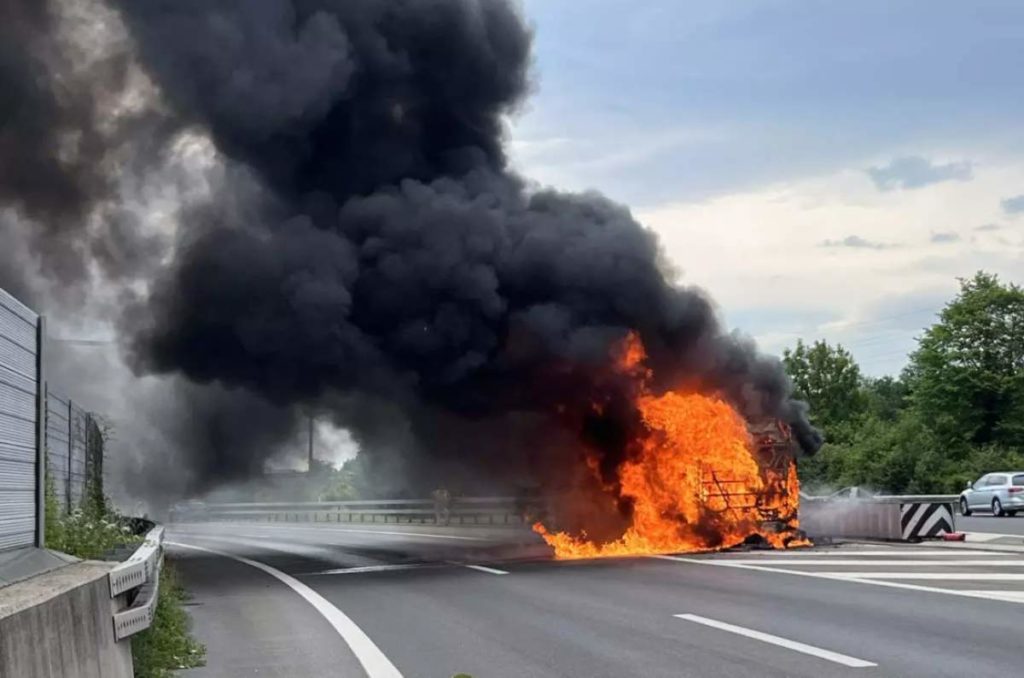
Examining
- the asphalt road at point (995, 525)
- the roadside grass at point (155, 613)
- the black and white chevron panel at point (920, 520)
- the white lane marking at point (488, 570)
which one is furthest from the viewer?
the asphalt road at point (995, 525)

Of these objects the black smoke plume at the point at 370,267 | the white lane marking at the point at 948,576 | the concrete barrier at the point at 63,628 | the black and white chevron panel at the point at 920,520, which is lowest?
the white lane marking at the point at 948,576

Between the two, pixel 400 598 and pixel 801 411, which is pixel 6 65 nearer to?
pixel 400 598

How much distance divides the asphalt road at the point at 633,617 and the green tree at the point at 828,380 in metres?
55.8

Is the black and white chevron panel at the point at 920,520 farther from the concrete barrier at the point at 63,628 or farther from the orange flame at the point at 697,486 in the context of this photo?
the concrete barrier at the point at 63,628

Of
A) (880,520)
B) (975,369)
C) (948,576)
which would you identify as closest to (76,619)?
(948,576)

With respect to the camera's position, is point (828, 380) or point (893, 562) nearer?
point (893, 562)

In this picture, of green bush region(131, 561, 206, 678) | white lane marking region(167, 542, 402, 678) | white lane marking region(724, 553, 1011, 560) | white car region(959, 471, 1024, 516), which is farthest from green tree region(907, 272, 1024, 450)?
green bush region(131, 561, 206, 678)

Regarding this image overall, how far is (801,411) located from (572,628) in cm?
1364

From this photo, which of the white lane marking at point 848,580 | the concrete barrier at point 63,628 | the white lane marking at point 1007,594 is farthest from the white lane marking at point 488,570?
the concrete barrier at point 63,628

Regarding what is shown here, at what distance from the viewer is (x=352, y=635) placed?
9758mm

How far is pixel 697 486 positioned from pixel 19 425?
535 inches

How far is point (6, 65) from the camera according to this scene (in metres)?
19.0

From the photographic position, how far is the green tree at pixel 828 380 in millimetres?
71250

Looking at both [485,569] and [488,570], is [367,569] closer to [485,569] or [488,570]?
[485,569]
